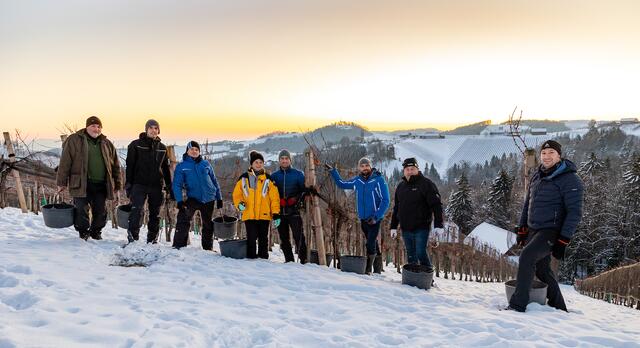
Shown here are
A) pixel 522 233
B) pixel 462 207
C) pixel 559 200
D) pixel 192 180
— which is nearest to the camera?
pixel 559 200

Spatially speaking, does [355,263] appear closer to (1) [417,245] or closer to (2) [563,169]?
(1) [417,245]

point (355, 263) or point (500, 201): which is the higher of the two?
point (355, 263)

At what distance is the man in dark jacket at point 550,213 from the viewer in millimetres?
3924

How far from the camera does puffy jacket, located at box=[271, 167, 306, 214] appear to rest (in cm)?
566

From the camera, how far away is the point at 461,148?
549 feet

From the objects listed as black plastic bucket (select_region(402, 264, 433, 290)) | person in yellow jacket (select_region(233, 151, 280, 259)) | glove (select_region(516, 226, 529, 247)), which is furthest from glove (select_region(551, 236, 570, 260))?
person in yellow jacket (select_region(233, 151, 280, 259))

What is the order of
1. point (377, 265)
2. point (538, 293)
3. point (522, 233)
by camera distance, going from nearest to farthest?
point (538, 293), point (522, 233), point (377, 265)

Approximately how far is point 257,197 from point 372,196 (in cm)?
166

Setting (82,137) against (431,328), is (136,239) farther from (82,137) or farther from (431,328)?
(431,328)

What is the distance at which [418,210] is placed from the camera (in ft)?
17.6

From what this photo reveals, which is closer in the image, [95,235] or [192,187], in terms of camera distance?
[192,187]

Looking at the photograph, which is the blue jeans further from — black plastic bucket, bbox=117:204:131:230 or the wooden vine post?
black plastic bucket, bbox=117:204:131:230

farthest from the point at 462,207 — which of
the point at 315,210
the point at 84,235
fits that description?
the point at 84,235

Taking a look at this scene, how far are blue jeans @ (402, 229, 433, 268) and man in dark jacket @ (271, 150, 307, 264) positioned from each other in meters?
1.57
